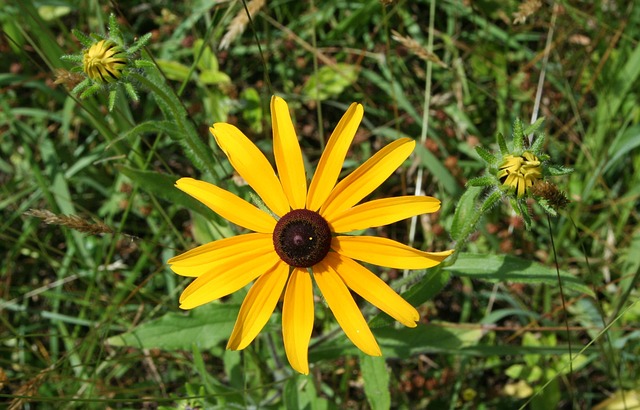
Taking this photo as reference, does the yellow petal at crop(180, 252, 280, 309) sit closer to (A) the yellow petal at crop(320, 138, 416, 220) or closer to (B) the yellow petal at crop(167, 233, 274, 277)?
(B) the yellow petal at crop(167, 233, 274, 277)

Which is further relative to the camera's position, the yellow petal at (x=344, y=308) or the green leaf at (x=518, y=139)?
the yellow petal at (x=344, y=308)

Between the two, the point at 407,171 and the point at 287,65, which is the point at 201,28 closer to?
the point at 287,65

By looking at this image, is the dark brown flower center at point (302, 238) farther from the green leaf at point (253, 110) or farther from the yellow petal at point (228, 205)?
the green leaf at point (253, 110)

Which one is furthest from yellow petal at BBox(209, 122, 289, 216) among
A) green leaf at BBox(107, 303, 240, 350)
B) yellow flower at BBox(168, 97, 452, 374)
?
green leaf at BBox(107, 303, 240, 350)

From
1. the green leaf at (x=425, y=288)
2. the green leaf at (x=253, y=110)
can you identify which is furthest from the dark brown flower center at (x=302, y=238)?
the green leaf at (x=253, y=110)

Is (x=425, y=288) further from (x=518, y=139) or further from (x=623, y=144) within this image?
(x=623, y=144)

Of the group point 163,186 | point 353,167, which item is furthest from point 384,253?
point 353,167
